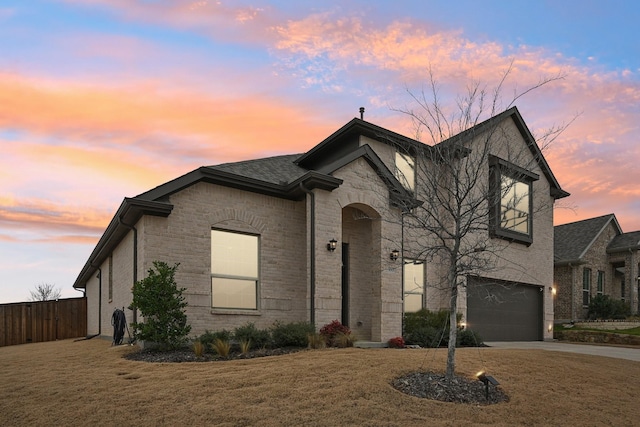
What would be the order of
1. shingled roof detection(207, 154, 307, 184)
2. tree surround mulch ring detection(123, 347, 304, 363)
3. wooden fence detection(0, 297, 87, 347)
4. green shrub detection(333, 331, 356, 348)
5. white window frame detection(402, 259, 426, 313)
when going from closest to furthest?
tree surround mulch ring detection(123, 347, 304, 363), green shrub detection(333, 331, 356, 348), shingled roof detection(207, 154, 307, 184), white window frame detection(402, 259, 426, 313), wooden fence detection(0, 297, 87, 347)

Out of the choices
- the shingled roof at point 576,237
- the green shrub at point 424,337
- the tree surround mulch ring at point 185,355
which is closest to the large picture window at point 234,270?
the tree surround mulch ring at point 185,355

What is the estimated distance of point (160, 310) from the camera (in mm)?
11836

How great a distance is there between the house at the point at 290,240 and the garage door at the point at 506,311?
1.08m

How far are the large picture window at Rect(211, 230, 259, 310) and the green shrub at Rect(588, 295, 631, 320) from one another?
21.9 meters

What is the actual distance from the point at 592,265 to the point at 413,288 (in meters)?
17.1

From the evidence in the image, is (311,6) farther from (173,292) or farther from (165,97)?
(173,292)

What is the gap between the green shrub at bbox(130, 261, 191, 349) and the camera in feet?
38.5

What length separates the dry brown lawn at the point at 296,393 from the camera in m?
6.89

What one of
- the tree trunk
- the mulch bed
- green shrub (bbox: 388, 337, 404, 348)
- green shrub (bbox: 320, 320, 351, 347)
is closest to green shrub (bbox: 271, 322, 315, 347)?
green shrub (bbox: 320, 320, 351, 347)

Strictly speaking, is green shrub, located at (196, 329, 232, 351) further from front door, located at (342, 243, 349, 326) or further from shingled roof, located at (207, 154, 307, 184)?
front door, located at (342, 243, 349, 326)

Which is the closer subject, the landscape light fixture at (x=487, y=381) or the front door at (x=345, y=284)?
the landscape light fixture at (x=487, y=381)

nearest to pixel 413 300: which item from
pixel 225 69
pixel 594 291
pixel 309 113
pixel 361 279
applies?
pixel 361 279

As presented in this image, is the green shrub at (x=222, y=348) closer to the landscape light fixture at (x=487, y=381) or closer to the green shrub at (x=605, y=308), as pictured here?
the landscape light fixture at (x=487, y=381)

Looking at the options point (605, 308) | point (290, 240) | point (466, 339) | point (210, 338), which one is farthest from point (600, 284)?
point (210, 338)
